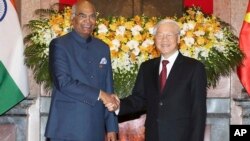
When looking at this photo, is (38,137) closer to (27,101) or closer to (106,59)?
(27,101)

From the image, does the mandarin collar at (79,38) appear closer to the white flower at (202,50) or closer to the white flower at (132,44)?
the white flower at (132,44)

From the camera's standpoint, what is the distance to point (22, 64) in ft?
16.6

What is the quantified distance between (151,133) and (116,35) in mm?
1260

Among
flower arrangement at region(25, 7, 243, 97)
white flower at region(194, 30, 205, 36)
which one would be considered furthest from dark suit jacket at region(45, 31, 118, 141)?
white flower at region(194, 30, 205, 36)

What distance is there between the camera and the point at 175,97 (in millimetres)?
3580

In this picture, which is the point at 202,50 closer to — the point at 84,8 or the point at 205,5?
the point at 205,5

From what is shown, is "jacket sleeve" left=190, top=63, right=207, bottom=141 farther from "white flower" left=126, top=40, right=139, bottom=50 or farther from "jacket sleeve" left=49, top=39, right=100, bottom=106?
"white flower" left=126, top=40, right=139, bottom=50

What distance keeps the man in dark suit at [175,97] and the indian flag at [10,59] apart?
1764mm

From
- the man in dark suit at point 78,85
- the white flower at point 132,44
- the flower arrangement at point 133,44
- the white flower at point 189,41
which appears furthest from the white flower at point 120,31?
the man in dark suit at point 78,85

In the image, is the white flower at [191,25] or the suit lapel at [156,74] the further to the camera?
the white flower at [191,25]

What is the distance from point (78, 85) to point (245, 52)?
6.66ft

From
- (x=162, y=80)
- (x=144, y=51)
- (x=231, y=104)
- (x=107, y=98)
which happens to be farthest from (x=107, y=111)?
(x=231, y=104)

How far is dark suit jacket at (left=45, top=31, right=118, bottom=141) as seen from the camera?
145 inches

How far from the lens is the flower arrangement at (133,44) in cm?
464
